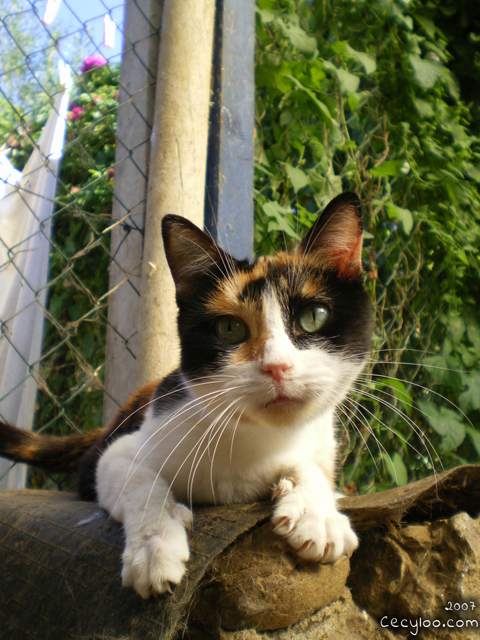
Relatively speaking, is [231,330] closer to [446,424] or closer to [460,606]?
[460,606]

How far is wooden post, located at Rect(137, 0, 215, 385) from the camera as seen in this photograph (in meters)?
A: 1.42

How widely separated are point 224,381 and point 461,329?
162cm

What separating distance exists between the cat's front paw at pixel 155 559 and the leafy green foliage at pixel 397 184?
1.25 m

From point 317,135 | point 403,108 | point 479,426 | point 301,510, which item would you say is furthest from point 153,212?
point 479,426

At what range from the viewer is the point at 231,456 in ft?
3.09

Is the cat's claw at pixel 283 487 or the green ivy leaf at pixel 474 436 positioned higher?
the cat's claw at pixel 283 487

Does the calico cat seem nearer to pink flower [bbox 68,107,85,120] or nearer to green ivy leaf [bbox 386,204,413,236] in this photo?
green ivy leaf [bbox 386,204,413,236]

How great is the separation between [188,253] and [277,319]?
0.97 ft

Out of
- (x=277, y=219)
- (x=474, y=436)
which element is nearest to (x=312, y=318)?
(x=277, y=219)

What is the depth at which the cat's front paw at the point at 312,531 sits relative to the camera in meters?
0.73

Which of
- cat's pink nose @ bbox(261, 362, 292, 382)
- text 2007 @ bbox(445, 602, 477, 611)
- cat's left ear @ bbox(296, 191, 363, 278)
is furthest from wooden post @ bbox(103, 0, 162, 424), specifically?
text 2007 @ bbox(445, 602, 477, 611)

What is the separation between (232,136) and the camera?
154cm

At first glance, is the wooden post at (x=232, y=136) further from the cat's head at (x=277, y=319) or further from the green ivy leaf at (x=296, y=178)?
the cat's head at (x=277, y=319)

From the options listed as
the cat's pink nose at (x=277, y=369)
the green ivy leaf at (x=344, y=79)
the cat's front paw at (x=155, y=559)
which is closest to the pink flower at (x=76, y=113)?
the green ivy leaf at (x=344, y=79)
